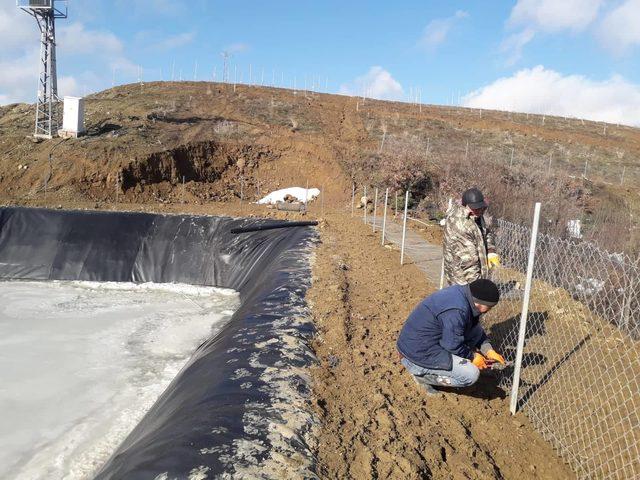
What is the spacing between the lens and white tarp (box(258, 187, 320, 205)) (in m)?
17.6

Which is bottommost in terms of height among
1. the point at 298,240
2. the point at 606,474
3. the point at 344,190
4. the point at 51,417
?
the point at 51,417

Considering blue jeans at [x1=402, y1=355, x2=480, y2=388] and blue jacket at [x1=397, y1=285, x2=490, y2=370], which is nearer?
blue jacket at [x1=397, y1=285, x2=490, y2=370]

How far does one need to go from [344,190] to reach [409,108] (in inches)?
750

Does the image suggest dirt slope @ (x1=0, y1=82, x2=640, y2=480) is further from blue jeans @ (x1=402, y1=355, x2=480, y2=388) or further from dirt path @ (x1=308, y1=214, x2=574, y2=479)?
blue jeans @ (x1=402, y1=355, x2=480, y2=388)

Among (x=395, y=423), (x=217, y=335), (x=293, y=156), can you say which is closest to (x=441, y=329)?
(x=395, y=423)

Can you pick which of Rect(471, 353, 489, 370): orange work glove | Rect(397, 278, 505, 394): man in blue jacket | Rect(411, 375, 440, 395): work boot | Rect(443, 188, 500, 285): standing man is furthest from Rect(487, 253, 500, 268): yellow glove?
Rect(411, 375, 440, 395): work boot

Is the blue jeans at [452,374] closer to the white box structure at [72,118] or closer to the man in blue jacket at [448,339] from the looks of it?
the man in blue jacket at [448,339]

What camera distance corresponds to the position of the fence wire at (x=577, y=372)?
2918mm

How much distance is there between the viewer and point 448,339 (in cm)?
318

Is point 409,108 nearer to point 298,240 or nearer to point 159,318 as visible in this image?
point 298,240

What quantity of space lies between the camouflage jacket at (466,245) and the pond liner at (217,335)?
157 cm

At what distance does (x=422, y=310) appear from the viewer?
3295 millimetres

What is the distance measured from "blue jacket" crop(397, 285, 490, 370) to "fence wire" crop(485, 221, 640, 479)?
76cm

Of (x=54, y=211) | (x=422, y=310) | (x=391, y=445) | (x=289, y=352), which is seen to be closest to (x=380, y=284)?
(x=289, y=352)
